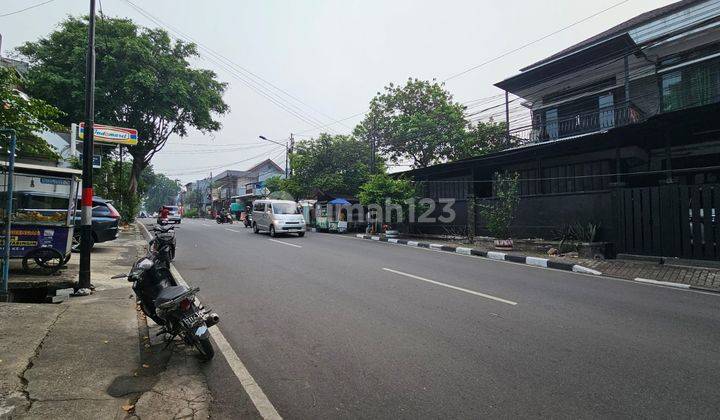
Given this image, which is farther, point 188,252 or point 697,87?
point 697,87

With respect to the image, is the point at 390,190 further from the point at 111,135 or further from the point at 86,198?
the point at 86,198

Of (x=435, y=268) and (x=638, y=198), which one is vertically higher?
(x=638, y=198)

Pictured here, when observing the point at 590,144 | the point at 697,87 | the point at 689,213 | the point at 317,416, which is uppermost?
the point at 697,87

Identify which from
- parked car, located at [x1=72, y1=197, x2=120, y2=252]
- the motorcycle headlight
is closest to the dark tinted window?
parked car, located at [x1=72, y1=197, x2=120, y2=252]

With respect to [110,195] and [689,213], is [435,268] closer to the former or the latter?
[689,213]

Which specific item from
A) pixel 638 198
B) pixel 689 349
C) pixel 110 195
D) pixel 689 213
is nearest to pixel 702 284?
pixel 689 213

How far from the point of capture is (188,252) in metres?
12.6

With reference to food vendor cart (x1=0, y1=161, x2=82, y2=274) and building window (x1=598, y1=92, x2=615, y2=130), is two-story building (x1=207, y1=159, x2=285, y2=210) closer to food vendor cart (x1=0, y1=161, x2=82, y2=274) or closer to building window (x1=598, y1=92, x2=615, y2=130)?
building window (x1=598, y1=92, x2=615, y2=130)

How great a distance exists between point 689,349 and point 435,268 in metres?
5.58

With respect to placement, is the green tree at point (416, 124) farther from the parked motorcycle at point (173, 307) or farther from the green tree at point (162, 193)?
the green tree at point (162, 193)

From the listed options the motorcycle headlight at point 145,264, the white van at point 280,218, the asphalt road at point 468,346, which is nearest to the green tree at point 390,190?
the white van at point 280,218

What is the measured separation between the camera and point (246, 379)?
11.2 feet

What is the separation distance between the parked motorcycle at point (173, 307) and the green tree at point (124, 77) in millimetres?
20494

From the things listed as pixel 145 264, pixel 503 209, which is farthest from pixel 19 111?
pixel 503 209
